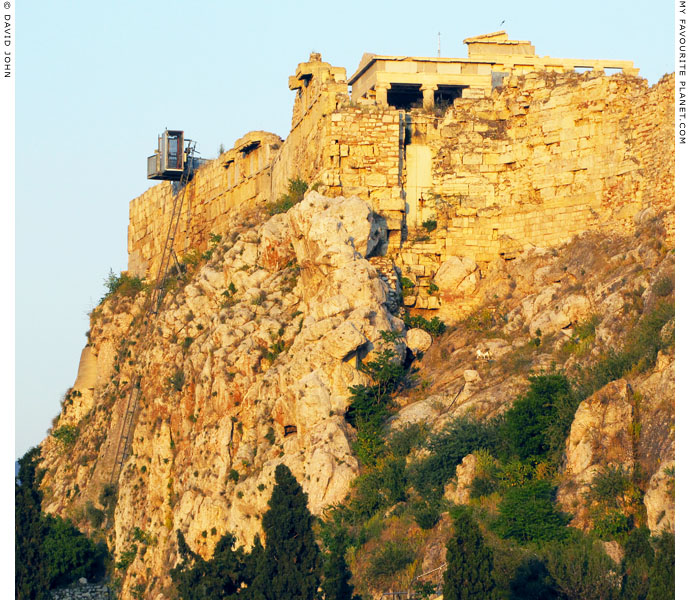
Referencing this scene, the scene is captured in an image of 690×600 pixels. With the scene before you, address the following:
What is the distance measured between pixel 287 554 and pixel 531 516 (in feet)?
14.1

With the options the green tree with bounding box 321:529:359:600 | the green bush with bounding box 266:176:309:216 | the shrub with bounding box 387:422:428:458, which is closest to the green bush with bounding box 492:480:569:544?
the green tree with bounding box 321:529:359:600

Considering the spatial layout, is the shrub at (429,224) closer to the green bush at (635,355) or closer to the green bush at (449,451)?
the green bush at (449,451)

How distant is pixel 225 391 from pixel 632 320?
8.89 metres

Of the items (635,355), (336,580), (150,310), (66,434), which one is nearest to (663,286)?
(635,355)

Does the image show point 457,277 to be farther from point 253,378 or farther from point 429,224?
point 253,378

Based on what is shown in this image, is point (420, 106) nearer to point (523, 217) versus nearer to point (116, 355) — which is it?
point (523, 217)

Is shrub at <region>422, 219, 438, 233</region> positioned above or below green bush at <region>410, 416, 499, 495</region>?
above

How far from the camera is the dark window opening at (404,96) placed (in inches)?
1487

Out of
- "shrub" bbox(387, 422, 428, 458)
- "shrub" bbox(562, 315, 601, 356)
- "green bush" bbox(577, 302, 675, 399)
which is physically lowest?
"shrub" bbox(387, 422, 428, 458)

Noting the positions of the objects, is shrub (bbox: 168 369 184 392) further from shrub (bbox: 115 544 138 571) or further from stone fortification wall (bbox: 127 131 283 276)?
stone fortification wall (bbox: 127 131 283 276)

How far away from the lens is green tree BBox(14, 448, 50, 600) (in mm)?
28391

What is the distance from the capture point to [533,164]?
34.4 meters

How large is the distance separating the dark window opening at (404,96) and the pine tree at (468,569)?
17.2 meters

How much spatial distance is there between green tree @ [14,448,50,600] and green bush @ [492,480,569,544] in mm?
8907
